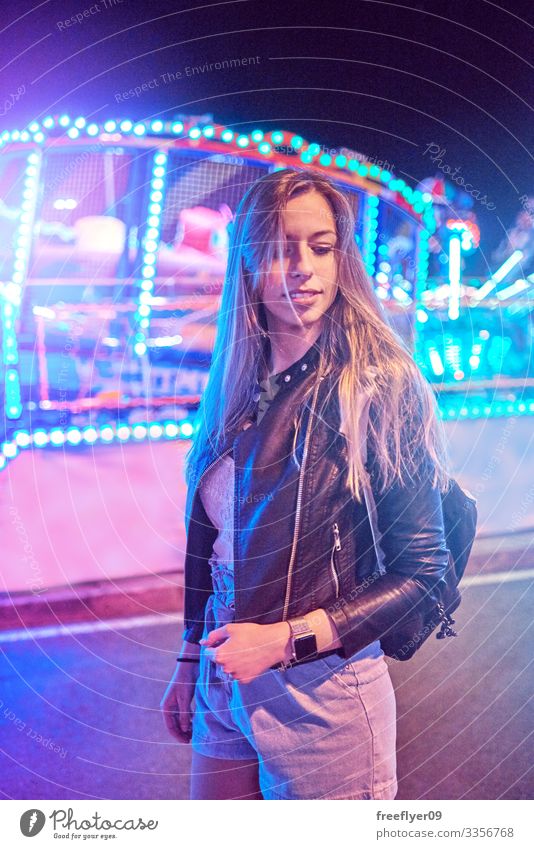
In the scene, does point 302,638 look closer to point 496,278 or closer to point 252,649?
point 252,649

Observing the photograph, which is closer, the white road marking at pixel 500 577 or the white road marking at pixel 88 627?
the white road marking at pixel 88 627

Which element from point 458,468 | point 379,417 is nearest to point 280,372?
point 379,417

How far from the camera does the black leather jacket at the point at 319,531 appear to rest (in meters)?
0.88

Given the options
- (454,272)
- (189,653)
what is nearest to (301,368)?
(189,653)

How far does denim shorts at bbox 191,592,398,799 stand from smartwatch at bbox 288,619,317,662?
4cm

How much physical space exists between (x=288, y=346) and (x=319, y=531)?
12.0 inches

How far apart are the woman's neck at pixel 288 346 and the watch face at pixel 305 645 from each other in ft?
1.32

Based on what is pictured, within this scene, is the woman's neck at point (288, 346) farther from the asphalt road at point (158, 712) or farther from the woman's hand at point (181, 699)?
the asphalt road at point (158, 712)

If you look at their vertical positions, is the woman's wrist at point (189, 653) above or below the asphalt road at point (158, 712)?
above

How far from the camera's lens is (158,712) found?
73.8 inches

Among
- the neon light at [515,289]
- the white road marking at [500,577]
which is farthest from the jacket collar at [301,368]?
the white road marking at [500,577]

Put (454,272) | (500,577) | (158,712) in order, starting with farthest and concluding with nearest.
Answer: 1. (500,577)
2. (454,272)
3. (158,712)
